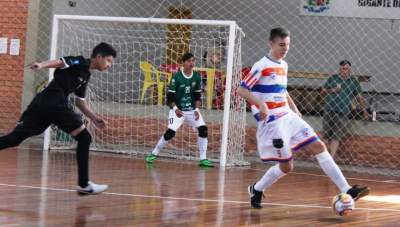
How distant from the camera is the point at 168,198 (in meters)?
8.13

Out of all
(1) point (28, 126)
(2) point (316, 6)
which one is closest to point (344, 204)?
(1) point (28, 126)

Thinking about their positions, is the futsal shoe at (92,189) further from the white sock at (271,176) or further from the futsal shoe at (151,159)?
the futsal shoe at (151,159)

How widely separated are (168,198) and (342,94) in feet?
22.6

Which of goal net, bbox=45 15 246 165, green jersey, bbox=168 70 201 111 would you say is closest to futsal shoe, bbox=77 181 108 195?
green jersey, bbox=168 70 201 111

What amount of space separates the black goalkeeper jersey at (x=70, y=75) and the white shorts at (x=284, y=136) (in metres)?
1.71

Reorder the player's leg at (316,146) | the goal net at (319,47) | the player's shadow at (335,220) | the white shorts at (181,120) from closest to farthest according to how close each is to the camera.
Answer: the player's shadow at (335,220) < the player's leg at (316,146) < the white shorts at (181,120) < the goal net at (319,47)

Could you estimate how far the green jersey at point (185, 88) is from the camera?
508 inches

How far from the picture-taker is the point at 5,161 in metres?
11.4

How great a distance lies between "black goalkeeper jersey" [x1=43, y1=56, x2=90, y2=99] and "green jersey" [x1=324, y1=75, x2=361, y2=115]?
25.0ft

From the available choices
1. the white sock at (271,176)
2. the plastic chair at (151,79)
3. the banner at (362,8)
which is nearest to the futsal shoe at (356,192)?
the white sock at (271,176)

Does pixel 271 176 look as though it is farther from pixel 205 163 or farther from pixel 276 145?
pixel 205 163

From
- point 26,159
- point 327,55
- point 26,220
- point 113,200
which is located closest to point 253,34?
point 327,55

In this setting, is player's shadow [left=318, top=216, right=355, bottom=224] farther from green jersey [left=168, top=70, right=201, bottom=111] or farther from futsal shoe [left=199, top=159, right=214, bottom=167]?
green jersey [left=168, top=70, right=201, bottom=111]

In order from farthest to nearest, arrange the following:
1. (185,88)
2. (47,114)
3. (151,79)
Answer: (151,79) → (185,88) → (47,114)
